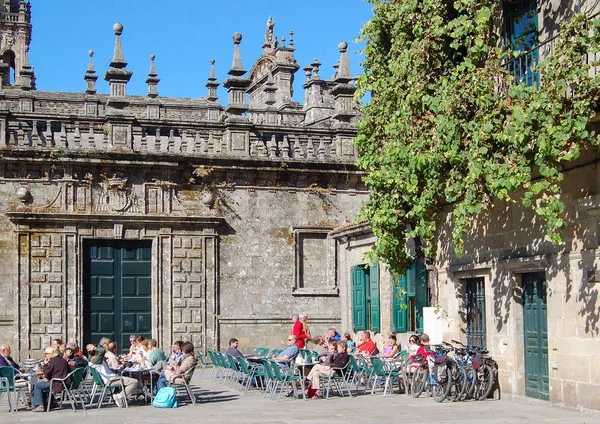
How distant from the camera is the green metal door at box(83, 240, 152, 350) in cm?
2156

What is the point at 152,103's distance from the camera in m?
38.0

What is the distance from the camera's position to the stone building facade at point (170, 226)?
832 inches

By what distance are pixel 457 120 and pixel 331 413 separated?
4.15 meters

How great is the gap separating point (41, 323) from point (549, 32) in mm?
12230

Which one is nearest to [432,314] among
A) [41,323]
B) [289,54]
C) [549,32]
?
[549,32]

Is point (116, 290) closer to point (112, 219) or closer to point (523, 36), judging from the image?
point (112, 219)

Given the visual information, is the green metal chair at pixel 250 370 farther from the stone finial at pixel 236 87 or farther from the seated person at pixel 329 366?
the stone finial at pixel 236 87

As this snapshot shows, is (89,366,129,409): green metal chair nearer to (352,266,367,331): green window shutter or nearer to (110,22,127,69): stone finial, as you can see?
(352,266,367,331): green window shutter

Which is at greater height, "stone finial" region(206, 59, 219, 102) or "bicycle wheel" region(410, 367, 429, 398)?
"stone finial" region(206, 59, 219, 102)

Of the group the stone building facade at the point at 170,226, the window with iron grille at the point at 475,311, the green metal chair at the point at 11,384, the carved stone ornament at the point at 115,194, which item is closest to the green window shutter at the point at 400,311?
the window with iron grille at the point at 475,311

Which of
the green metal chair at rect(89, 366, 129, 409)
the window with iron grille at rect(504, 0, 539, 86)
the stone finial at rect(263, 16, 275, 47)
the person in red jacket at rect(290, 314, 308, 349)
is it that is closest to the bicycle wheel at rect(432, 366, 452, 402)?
the window with iron grille at rect(504, 0, 539, 86)

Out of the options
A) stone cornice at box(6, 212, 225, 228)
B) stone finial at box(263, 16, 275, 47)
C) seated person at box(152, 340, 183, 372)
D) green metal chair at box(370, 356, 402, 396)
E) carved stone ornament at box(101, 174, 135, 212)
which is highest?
stone finial at box(263, 16, 275, 47)

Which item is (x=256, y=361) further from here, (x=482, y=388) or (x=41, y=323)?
(x=41, y=323)

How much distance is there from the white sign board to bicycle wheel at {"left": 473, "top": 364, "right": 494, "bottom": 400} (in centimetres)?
157
